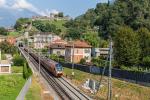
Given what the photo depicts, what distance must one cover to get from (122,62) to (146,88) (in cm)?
2831

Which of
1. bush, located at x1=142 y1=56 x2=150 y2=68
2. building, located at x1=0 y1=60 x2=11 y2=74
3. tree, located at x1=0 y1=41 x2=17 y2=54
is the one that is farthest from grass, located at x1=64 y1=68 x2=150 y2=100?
tree, located at x1=0 y1=41 x2=17 y2=54

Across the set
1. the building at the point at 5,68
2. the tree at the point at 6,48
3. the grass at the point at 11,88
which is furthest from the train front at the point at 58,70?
the tree at the point at 6,48

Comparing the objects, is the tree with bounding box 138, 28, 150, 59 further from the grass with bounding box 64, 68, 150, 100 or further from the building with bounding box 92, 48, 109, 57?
the building with bounding box 92, 48, 109, 57

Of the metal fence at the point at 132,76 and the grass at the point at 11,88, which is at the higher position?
the metal fence at the point at 132,76

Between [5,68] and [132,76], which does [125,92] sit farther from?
[5,68]

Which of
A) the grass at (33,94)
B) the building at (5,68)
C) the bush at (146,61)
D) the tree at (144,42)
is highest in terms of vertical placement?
the tree at (144,42)

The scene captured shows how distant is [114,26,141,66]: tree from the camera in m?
86.1

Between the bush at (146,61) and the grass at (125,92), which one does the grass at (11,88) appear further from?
the bush at (146,61)

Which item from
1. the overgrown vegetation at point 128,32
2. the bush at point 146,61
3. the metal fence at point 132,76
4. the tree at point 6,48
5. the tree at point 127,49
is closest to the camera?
the metal fence at point 132,76

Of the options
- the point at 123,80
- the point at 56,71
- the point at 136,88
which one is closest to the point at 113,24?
the point at 56,71

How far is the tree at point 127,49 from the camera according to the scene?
8612cm

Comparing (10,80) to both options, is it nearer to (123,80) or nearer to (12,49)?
(123,80)

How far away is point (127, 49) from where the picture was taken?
86562 mm

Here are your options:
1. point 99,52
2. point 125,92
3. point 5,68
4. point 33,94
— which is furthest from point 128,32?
point 99,52
